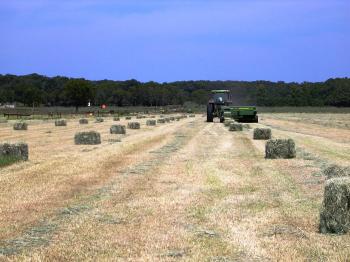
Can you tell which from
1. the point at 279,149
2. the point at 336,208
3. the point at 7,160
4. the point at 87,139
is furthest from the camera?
the point at 87,139

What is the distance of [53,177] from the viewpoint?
15.1 metres

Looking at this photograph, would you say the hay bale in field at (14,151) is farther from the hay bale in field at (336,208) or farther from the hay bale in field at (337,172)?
the hay bale in field at (336,208)

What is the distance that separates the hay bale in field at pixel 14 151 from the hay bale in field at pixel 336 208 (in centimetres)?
1166

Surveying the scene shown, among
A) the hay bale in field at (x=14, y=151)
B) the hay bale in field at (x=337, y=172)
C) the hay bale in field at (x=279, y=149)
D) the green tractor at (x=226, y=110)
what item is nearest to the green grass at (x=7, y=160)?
the hay bale in field at (x=14, y=151)

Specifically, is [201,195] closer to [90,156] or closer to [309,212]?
[309,212]

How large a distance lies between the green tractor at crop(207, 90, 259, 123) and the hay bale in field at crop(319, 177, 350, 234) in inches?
1721

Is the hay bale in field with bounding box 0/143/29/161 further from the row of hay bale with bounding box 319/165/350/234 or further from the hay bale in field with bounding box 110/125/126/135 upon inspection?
the hay bale in field with bounding box 110/125/126/135

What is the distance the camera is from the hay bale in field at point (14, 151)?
742 inches

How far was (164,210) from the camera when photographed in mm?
10844

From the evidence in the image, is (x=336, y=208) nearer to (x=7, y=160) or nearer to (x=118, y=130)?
(x=7, y=160)

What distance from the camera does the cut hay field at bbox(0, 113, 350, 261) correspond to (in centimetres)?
808

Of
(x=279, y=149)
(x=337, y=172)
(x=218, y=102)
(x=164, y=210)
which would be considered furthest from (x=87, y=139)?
(x=218, y=102)

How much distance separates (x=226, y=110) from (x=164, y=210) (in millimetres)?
43128

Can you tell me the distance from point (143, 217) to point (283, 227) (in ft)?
7.10
